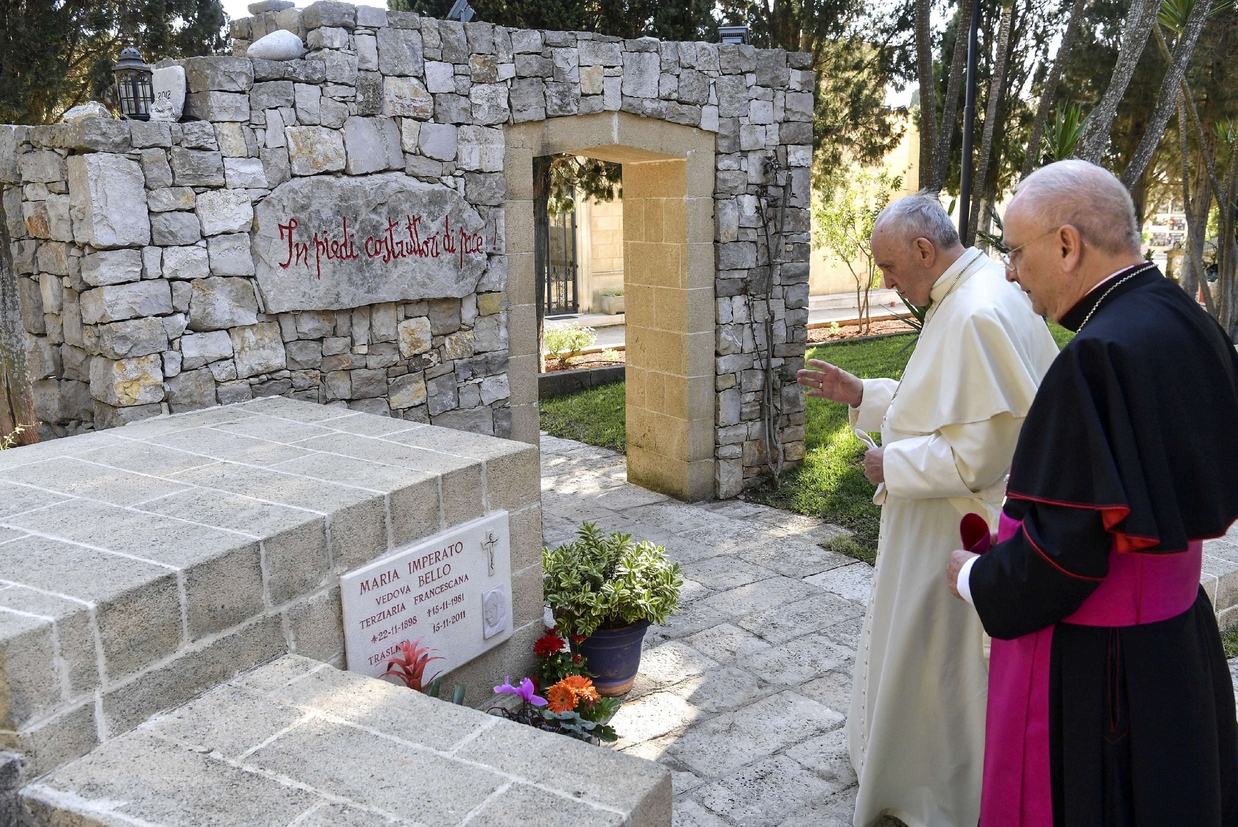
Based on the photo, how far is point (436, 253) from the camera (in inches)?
210

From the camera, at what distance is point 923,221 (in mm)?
3018

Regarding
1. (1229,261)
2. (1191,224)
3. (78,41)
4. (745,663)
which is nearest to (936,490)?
(745,663)

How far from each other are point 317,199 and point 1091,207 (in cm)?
360

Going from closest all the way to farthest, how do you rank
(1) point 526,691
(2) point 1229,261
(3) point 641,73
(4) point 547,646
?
(1) point 526,691, (4) point 547,646, (3) point 641,73, (2) point 1229,261

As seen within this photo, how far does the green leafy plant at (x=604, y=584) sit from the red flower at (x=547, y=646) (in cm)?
16

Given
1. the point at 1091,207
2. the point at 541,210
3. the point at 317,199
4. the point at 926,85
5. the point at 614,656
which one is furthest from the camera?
the point at 541,210

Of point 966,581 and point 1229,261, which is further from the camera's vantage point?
point 1229,261

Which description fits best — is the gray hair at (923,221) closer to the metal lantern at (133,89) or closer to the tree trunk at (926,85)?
the metal lantern at (133,89)

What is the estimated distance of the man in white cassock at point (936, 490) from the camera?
2.88 m

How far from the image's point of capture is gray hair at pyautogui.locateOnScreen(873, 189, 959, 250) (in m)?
3.02

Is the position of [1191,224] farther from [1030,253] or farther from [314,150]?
[1030,253]

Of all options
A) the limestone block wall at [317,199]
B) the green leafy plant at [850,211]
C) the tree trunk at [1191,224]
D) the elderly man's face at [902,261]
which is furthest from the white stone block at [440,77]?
the green leafy plant at [850,211]

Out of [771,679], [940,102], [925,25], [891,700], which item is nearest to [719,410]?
[771,679]

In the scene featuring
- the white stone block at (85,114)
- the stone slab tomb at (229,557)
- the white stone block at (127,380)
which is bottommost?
the stone slab tomb at (229,557)
